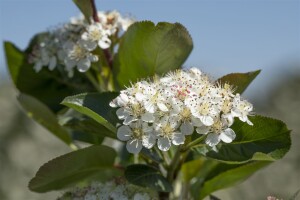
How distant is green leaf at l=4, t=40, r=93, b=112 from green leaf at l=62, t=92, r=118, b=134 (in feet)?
1.69

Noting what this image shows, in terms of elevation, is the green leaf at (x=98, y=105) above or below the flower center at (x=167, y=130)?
below

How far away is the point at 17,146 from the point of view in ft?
18.6

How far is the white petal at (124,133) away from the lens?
4.49 feet

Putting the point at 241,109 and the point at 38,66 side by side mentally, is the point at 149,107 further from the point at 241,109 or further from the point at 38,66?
the point at 38,66

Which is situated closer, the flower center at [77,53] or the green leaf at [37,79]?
the flower center at [77,53]

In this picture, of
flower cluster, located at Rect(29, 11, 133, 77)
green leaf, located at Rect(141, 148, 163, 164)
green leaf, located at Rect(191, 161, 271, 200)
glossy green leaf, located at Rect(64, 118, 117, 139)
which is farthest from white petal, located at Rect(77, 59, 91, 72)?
green leaf, located at Rect(191, 161, 271, 200)

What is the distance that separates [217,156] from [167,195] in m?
0.18

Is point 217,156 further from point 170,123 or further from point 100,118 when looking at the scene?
point 100,118

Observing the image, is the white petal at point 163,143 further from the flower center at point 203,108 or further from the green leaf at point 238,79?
the green leaf at point 238,79

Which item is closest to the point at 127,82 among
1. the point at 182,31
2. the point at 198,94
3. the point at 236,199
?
the point at 182,31

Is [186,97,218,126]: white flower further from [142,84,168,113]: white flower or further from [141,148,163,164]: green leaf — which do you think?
[141,148,163,164]: green leaf

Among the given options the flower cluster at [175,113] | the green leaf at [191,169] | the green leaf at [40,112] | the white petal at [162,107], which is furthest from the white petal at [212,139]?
the green leaf at [40,112]

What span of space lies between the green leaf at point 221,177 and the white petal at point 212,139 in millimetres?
325

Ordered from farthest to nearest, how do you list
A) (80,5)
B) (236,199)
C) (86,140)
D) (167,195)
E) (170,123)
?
1. (236,199)
2. (86,140)
3. (80,5)
4. (167,195)
5. (170,123)
